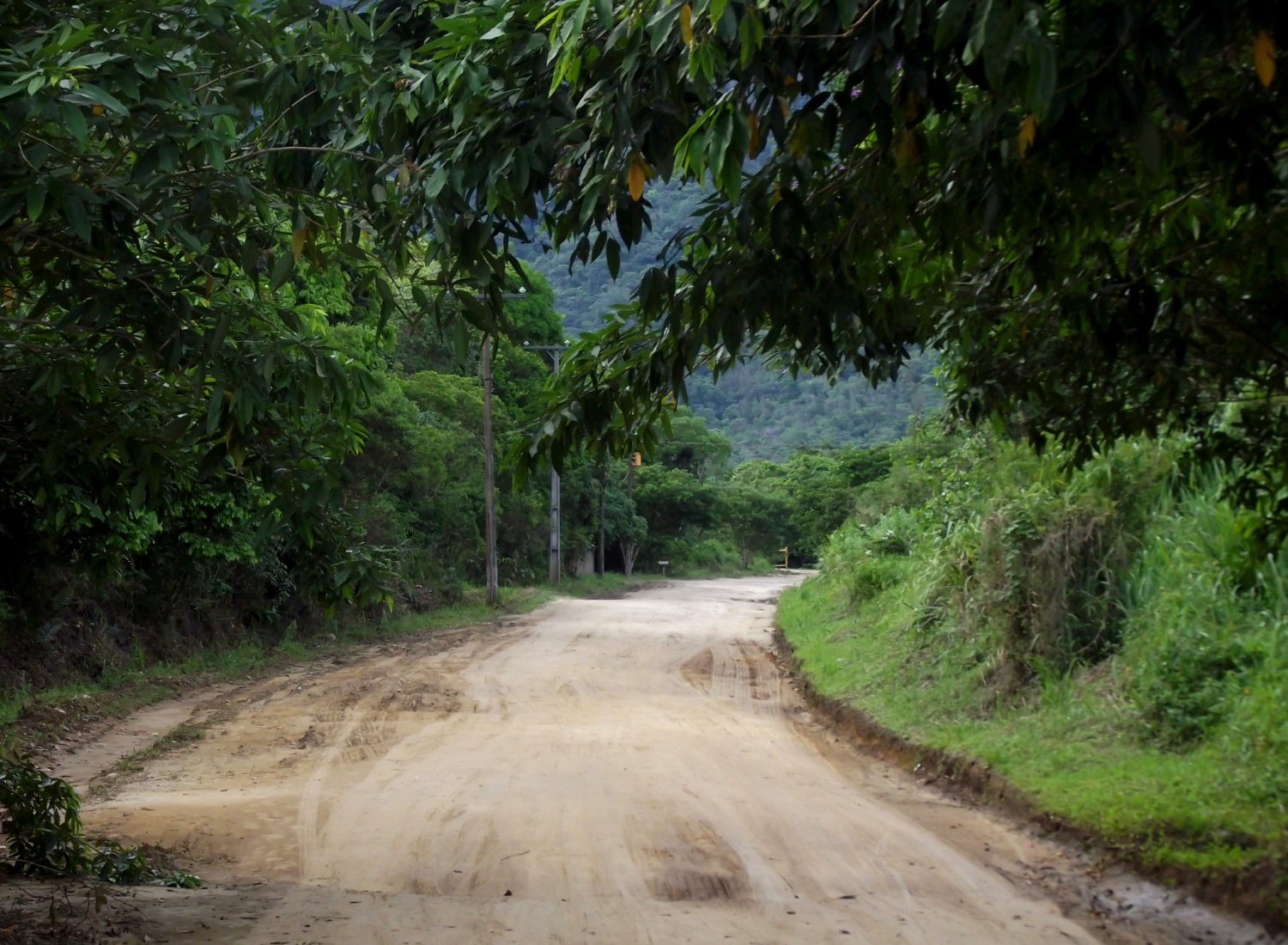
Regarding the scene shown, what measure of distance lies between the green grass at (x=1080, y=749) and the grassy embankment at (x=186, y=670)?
8151mm

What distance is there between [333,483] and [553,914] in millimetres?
2432

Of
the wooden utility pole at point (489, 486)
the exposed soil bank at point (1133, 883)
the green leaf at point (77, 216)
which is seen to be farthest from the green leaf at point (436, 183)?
the wooden utility pole at point (489, 486)

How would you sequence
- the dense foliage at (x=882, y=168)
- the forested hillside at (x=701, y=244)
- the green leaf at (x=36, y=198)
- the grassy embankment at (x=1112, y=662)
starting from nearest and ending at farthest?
Answer: the dense foliage at (x=882, y=168)
the forested hillside at (x=701, y=244)
the green leaf at (x=36, y=198)
the grassy embankment at (x=1112, y=662)

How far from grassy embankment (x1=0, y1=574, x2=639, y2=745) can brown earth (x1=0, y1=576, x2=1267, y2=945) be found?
1045 mm

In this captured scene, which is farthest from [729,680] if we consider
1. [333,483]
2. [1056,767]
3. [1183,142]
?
[1183,142]

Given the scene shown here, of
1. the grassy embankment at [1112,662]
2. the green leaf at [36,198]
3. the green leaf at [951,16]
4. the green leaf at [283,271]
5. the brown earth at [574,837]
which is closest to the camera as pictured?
A: the green leaf at [951,16]

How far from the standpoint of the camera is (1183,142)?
420cm

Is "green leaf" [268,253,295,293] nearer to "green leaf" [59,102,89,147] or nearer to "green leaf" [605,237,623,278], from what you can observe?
"green leaf" [59,102,89,147]

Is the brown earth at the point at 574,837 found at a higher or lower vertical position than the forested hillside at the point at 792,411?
lower

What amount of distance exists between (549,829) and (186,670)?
10.7 m

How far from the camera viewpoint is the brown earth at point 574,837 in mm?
5762

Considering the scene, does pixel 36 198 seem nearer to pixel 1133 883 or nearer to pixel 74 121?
pixel 74 121

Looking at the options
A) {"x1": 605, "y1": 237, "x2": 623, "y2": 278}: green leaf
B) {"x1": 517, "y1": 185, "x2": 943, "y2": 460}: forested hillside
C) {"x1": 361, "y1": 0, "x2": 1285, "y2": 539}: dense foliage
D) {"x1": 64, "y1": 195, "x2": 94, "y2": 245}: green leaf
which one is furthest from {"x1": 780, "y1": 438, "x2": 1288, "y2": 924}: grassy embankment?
{"x1": 517, "y1": 185, "x2": 943, "y2": 460}: forested hillside

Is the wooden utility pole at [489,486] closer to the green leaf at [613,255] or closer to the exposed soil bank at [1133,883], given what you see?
the exposed soil bank at [1133,883]
